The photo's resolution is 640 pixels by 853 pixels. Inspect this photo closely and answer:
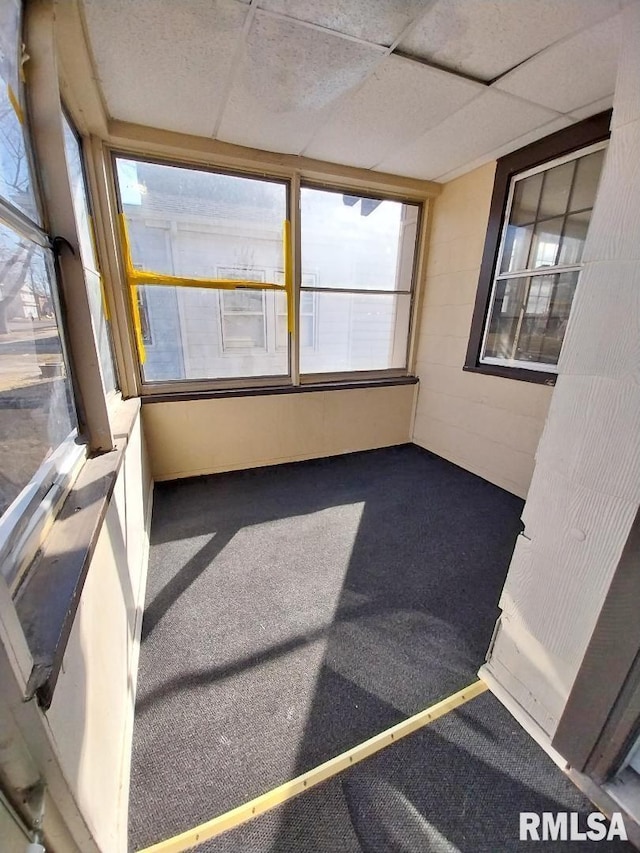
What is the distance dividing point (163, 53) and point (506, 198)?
7.72 ft

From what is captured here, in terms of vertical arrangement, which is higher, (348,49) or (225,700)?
(348,49)

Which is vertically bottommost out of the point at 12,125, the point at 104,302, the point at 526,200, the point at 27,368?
the point at 27,368

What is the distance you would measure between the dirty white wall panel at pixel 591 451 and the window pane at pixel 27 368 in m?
1.46

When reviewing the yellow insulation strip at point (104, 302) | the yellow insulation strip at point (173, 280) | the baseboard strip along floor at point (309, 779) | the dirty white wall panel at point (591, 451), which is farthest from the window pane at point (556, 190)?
the yellow insulation strip at point (104, 302)

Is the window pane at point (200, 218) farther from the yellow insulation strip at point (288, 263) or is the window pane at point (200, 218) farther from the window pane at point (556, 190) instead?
the window pane at point (556, 190)

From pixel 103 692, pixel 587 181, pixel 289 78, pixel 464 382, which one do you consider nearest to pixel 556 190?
pixel 587 181

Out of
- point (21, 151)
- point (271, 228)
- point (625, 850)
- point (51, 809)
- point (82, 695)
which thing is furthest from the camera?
point (271, 228)

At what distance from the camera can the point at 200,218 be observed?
2.54 metres

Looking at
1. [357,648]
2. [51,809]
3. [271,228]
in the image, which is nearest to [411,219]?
[271,228]

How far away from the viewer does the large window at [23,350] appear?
0.82 m

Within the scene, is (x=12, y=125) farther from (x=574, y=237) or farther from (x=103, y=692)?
(x=574, y=237)

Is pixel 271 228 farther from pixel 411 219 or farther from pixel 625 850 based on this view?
pixel 625 850

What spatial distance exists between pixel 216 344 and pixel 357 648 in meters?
2.36

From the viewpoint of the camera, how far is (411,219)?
3.26m
